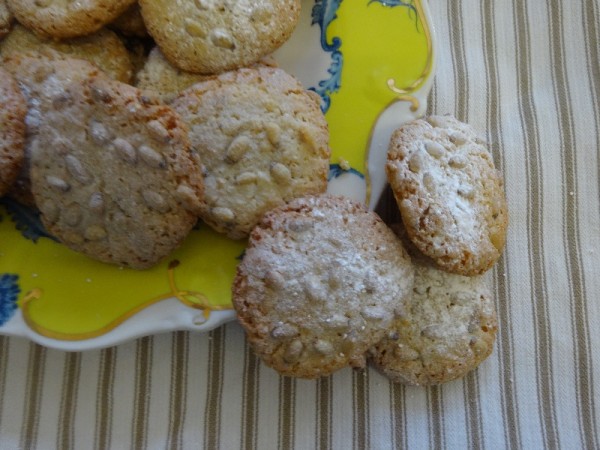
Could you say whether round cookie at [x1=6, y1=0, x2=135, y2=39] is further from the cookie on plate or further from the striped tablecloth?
the cookie on plate

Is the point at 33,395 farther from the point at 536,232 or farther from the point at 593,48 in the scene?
the point at 593,48

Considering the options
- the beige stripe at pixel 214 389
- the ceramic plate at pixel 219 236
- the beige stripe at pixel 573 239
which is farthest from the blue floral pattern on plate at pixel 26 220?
the beige stripe at pixel 573 239

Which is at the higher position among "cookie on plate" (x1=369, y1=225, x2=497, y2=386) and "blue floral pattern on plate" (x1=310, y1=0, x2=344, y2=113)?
"blue floral pattern on plate" (x1=310, y1=0, x2=344, y2=113)

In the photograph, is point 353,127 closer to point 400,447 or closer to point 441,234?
point 441,234

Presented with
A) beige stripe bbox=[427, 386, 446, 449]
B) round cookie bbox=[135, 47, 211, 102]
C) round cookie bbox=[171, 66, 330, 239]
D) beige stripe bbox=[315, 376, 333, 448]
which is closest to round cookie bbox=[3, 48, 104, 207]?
round cookie bbox=[135, 47, 211, 102]

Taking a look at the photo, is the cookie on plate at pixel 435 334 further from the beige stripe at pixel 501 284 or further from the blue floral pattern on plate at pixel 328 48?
the blue floral pattern on plate at pixel 328 48

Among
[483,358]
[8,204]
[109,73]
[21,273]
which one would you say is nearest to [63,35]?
[109,73]
